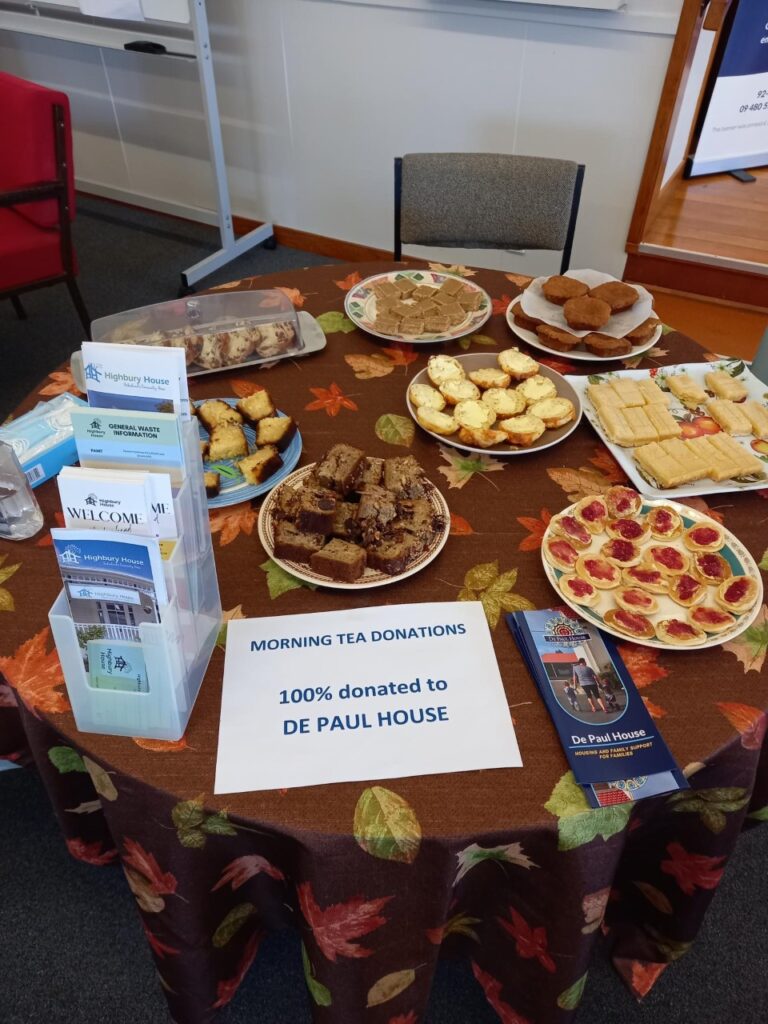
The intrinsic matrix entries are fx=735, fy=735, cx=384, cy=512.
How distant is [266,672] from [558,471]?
57cm

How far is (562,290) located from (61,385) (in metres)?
0.99

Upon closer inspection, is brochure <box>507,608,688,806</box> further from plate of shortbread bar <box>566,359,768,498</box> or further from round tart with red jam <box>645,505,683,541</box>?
plate of shortbread bar <box>566,359,768,498</box>

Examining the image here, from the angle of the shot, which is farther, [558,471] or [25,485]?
[558,471]

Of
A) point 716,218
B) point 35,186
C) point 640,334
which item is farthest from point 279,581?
point 716,218

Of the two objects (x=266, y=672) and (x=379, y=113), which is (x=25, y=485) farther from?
(x=379, y=113)

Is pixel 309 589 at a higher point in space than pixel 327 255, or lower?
higher

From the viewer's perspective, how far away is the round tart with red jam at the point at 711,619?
35.4 inches

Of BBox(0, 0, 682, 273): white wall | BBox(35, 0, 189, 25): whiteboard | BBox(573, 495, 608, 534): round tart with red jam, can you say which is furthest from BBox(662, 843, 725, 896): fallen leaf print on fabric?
BBox(35, 0, 189, 25): whiteboard

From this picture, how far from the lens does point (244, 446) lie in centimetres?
117

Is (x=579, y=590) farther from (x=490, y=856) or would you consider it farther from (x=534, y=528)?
(x=490, y=856)

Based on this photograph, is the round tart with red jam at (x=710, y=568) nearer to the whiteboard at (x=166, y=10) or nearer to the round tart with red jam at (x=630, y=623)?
the round tart with red jam at (x=630, y=623)

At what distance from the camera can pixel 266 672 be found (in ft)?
2.86

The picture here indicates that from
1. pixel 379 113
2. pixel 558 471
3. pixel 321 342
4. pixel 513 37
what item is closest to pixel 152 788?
pixel 558 471

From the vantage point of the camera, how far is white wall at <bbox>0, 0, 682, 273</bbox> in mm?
2531
